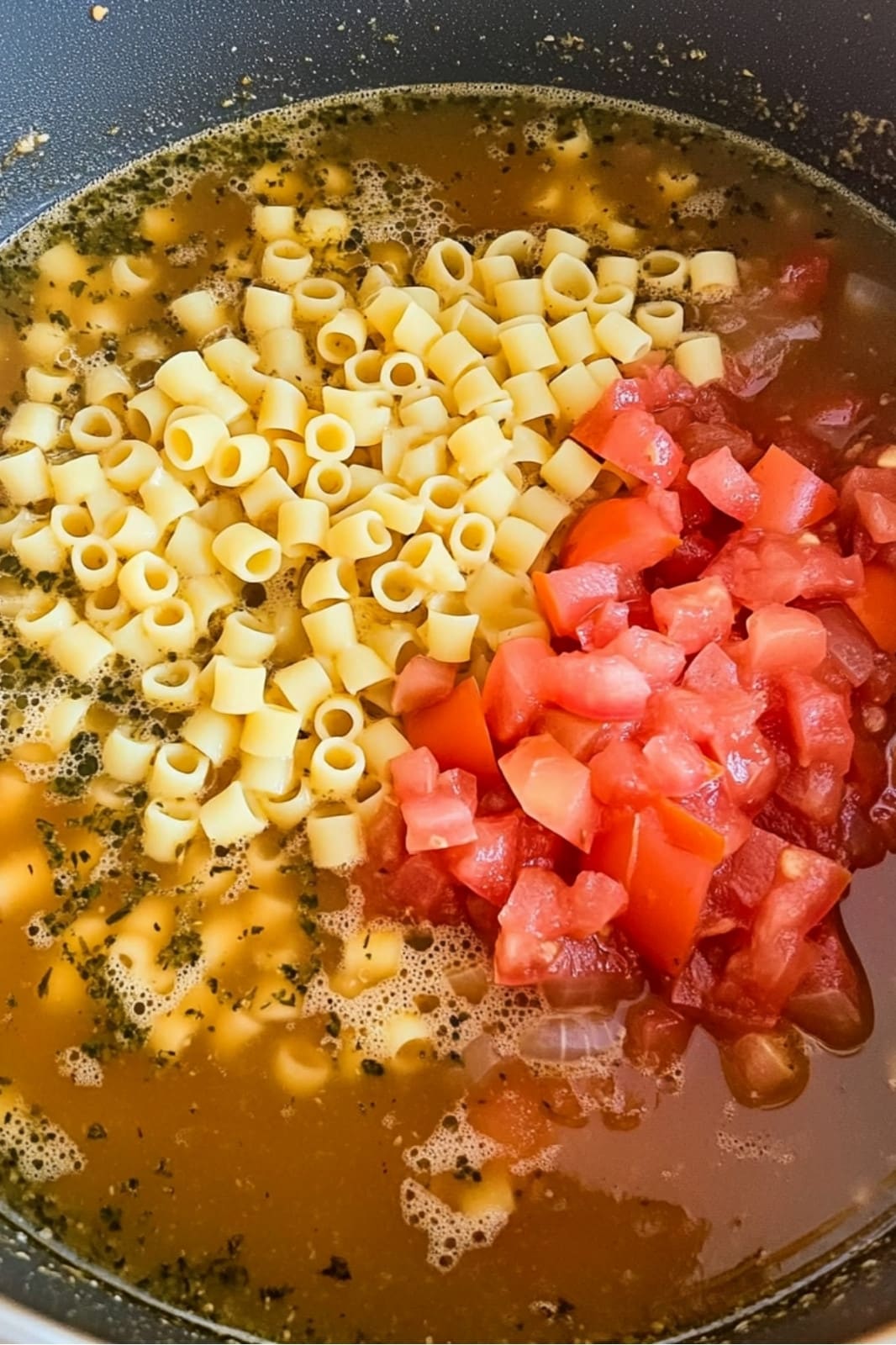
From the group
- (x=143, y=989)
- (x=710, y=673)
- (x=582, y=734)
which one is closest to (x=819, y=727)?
(x=710, y=673)

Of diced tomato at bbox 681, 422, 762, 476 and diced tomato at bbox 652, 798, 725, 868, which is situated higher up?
diced tomato at bbox 681, 422, 762, 476

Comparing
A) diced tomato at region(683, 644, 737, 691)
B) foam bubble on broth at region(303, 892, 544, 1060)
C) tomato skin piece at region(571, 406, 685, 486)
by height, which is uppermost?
tomato skin piece at region(571, 406, 685, 486)

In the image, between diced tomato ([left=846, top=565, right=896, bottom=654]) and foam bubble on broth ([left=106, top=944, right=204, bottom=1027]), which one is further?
diced tomato ([left=846, top=565, right=896, bottom=654])

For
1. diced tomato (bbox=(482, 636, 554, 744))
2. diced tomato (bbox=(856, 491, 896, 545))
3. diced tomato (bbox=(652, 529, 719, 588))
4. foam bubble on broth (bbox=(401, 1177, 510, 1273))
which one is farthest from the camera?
diced tomato (bbox=(652, 529, 719, 588))

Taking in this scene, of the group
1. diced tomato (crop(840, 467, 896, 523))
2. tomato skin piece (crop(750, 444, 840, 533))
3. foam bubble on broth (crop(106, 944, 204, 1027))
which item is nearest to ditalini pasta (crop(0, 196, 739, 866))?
foam bubble on broth (crop(106, 944, 204, 1027))

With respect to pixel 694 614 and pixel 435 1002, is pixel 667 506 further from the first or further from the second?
pixel 435 1002

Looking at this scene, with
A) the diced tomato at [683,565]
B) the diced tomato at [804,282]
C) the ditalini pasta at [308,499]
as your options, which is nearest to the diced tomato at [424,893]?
the ditalini pasta at [308,499]

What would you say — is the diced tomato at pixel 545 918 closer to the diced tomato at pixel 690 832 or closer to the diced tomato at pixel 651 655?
the diced tomato at pixel 690 832

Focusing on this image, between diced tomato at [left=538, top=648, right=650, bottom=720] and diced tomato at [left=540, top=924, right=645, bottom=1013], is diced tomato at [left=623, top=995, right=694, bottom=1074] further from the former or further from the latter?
diced tomato at [left=538, top=648, right=650, bottom=720]
